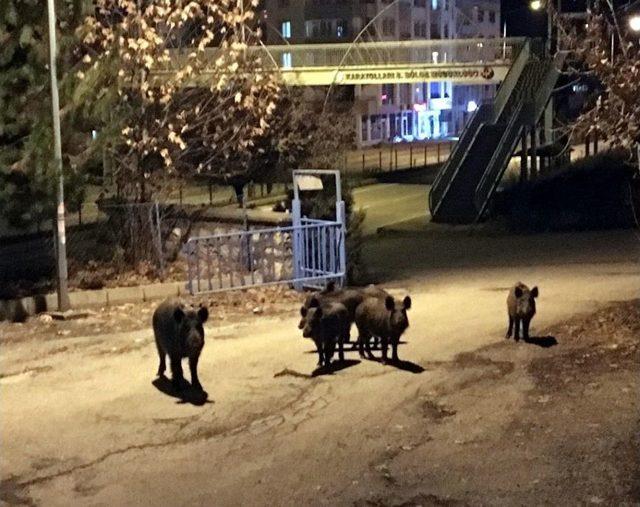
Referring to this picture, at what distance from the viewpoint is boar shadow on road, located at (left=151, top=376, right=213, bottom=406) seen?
Result: 9.08 metres

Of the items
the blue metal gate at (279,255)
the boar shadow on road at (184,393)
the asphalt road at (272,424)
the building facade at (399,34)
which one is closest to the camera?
the asphalt road at (272,424)

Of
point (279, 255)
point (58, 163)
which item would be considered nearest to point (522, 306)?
point (279, 255)

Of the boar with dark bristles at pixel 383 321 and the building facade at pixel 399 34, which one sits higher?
the building facade at pixel 399 34

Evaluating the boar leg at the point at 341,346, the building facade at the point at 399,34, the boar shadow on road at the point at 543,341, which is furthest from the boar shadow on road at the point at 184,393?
the building facade at the point at 399,34

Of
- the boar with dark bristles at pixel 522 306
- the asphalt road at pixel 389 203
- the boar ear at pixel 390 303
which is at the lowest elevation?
the asphalt road at pixel 389 203

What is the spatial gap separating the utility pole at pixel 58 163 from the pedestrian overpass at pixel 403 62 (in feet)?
74.5

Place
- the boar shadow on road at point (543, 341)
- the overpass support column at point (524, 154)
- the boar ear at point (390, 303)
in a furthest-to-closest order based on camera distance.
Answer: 1. the overpass support column at point (524, 154)
2. the boar shadow on road at point (543, 341)
3. the boar ear at point (390, 303)

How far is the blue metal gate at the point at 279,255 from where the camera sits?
50.0 feet

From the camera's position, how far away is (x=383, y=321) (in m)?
9.95

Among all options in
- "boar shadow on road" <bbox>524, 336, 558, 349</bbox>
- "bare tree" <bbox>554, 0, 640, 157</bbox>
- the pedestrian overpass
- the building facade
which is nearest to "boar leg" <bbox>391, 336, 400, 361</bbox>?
"boar shadow on road" <bbox>524, 336, 558, 349</bbox>

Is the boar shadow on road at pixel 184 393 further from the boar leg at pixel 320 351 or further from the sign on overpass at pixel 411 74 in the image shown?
the sign on overpass at pixel 411 74

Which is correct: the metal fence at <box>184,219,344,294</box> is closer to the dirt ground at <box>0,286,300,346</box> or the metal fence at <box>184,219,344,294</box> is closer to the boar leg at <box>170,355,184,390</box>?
the dirt ground at <box>0,286,300,346</box>

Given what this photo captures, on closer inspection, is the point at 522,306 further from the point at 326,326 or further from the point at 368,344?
the point at 326,326

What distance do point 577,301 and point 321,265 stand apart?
3900mm
